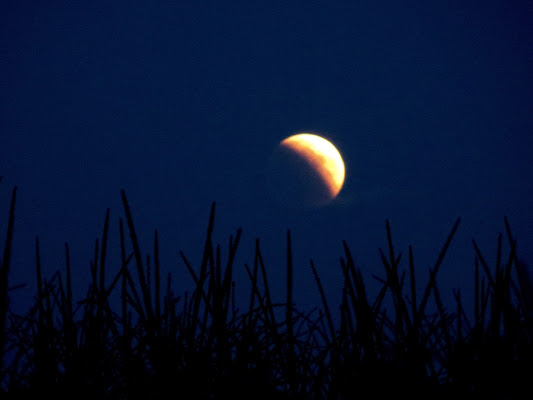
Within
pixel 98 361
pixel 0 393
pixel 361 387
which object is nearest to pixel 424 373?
pixel 361 387

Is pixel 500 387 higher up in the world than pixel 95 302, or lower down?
lower down

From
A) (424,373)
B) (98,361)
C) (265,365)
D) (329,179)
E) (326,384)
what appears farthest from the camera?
(329,179)

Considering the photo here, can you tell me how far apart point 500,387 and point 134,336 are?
0.92 m

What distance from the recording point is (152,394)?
835 millimetres

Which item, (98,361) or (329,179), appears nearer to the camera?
(98,361)

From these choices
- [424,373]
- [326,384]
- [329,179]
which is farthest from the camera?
[329,179]

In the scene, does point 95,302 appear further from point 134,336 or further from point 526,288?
point 526,288

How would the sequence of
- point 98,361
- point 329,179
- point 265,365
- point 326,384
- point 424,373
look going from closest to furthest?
point 424,373
point 98,361
point 265,365
point 326,384
point 329,179

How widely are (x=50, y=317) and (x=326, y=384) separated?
77cm

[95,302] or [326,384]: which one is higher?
[95,302]

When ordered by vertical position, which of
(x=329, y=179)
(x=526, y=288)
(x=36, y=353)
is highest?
(x=329, y=179)

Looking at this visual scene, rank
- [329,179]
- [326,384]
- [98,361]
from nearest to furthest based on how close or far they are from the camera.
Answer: [98,361], [326,384], [329,179]

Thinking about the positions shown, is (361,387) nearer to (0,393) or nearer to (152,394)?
(152,394)

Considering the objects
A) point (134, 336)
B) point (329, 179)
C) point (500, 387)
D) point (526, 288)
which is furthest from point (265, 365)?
point (329, 179)
